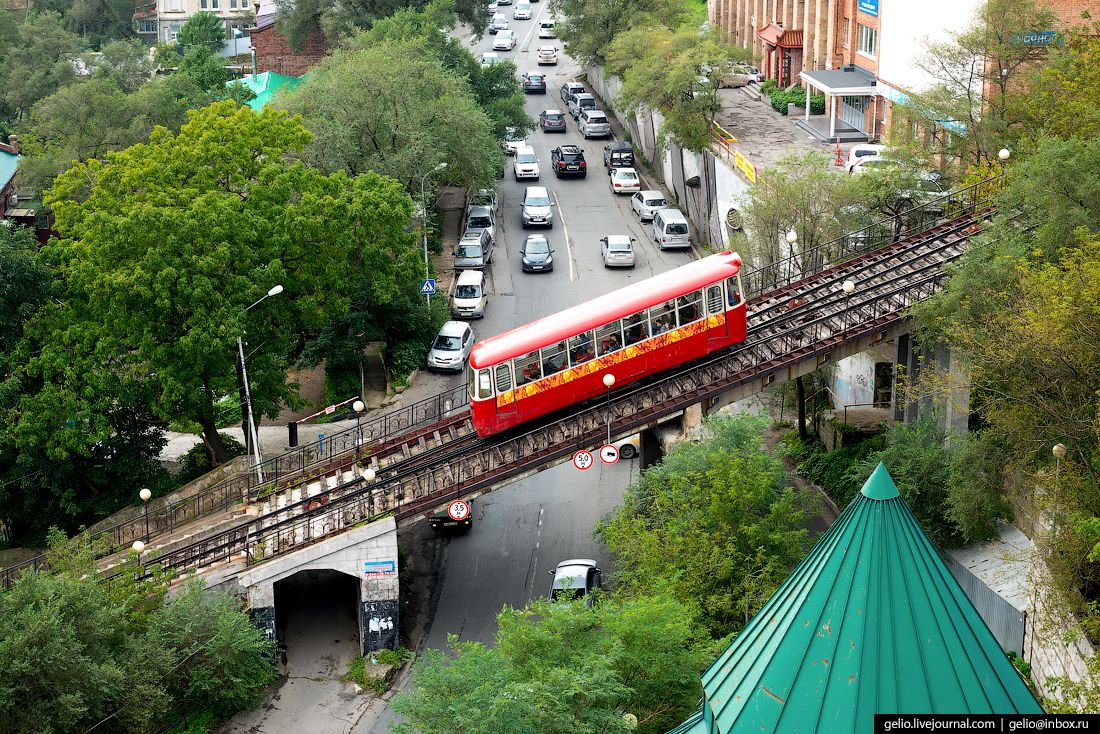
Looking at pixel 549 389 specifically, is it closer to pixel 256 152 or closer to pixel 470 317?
pixel 256 152

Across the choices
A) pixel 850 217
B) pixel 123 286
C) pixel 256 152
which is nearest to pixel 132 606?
pixel 123 286

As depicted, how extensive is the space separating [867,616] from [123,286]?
102ft

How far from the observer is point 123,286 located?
130 ft

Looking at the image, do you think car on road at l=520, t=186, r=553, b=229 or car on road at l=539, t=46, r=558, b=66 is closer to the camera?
car on road at l=520, t=186, r=553, b=229

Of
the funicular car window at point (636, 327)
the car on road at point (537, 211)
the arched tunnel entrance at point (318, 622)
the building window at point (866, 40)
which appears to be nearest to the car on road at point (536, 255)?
the car on road at point (537, 211)

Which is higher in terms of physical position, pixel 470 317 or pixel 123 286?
pixel 123 286

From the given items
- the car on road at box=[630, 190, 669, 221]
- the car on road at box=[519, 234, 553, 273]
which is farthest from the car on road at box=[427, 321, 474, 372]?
the car on road at box=[630, 190, 669, 221]

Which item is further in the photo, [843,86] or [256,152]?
[843,86]

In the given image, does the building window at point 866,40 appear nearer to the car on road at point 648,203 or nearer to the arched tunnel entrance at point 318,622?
the car on road at point 648,203

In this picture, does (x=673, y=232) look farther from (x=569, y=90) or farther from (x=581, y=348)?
(x=569, y=90)

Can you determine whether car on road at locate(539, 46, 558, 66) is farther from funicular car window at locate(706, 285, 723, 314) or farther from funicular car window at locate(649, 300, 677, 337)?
funicular car window at locate(649, 300, 677, 337)

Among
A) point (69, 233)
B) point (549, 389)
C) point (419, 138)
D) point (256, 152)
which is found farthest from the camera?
point (419, 138)

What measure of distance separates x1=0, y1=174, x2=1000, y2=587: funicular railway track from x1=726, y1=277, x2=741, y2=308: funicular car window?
168 cm

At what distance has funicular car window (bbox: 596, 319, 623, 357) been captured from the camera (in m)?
35.4
